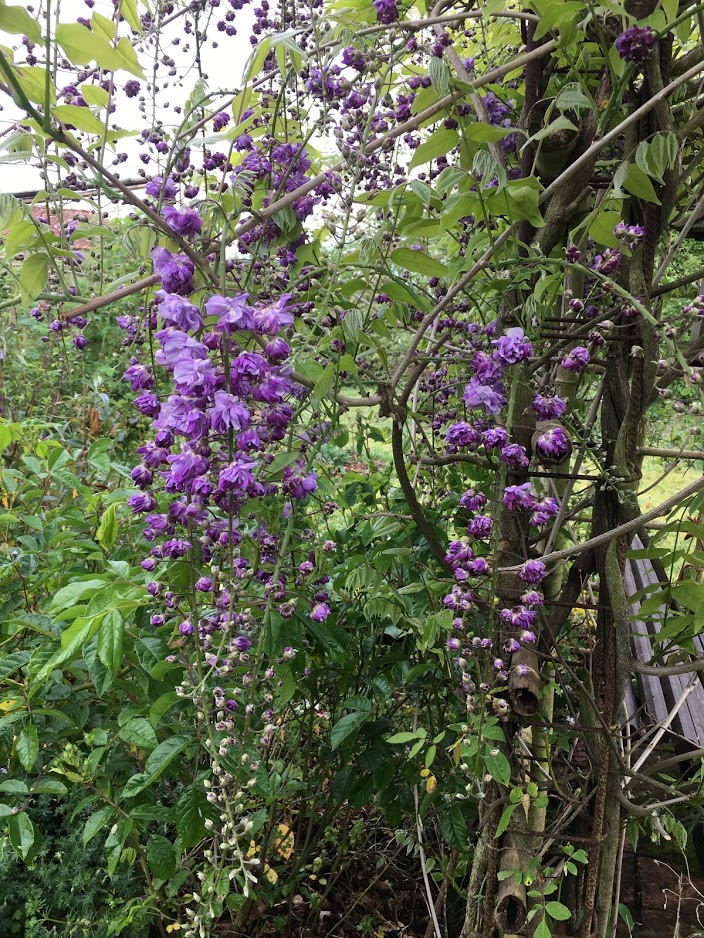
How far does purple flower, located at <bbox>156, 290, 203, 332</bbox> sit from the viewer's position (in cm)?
91

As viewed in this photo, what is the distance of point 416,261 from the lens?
113 centimetres

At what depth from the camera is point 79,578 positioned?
143 centimetres

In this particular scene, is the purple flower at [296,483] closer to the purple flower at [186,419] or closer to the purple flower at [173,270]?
the purple flower at [186,419]

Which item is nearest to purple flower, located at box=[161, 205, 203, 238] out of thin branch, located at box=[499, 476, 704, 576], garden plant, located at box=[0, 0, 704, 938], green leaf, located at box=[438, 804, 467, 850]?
garden plant, located at box=[0, 0, 704, 938]

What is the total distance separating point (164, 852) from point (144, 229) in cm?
110

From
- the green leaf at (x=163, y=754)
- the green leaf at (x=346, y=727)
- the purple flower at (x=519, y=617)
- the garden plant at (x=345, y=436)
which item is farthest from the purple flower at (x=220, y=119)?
the green leaf at (x=346, y=727)

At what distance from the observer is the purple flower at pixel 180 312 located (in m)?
0.91

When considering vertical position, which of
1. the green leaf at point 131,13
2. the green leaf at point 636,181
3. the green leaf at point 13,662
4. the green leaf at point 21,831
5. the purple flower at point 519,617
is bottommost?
the green leaf at point 21,831

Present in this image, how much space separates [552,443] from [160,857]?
103 centimetres

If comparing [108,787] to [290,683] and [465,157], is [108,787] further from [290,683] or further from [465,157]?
[465,157]

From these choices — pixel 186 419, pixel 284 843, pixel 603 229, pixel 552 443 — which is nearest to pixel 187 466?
pixel 186 419

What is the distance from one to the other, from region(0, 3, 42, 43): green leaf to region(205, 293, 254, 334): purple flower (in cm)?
38

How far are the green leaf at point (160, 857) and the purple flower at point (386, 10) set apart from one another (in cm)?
140

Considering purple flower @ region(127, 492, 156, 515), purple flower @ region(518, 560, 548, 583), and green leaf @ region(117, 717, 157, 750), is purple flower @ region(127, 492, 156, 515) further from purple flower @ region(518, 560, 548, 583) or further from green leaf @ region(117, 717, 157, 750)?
purple flower @ region(518, 560, 548, 583)
